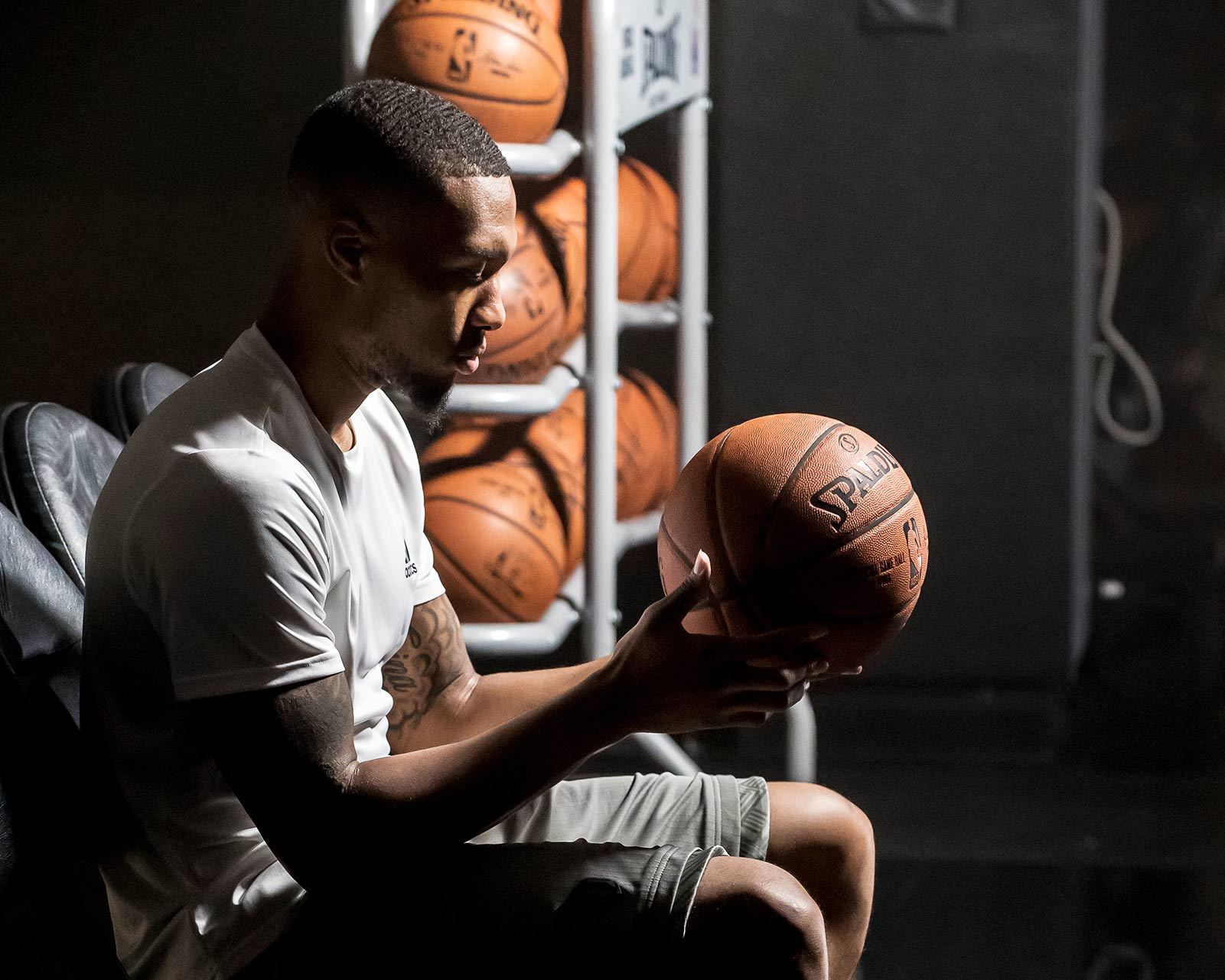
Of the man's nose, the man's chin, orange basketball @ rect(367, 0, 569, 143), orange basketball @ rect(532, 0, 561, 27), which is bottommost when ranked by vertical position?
the man's chin

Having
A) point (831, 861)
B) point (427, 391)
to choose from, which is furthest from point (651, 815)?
point (427, 391)

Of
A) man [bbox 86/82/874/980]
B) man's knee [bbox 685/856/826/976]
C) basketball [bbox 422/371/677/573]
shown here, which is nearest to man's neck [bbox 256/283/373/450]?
man [bbox 86/82/874/980]

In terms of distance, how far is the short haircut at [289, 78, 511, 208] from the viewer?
0.93 m

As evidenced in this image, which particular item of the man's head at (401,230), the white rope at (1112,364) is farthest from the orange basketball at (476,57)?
the white rope at (1112,364)

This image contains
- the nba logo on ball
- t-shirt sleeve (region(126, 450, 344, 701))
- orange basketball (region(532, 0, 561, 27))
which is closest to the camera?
t-shirt sleeve (region(126, 450, 344, 701))

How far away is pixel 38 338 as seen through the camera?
234cm

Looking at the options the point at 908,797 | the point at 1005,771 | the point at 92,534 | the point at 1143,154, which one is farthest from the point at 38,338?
the point at 1143,154

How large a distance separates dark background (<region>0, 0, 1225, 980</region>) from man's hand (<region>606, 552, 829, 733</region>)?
133cm

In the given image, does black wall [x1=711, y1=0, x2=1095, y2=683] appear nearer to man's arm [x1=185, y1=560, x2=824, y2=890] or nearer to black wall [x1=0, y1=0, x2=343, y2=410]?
black wall [x1=0, y1=0, x2=343, y2=410]

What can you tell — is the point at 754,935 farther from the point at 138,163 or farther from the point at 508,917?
the point at 138,163

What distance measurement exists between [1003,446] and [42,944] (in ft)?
5.99

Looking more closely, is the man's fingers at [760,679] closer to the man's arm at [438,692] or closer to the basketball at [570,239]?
the man's arm at [438,692]

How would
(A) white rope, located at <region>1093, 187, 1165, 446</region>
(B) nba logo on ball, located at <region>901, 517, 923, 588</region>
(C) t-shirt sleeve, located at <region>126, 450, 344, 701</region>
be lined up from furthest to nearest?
(A) white rope, located at <region>1093, 187, 1165, 446</region> < (B) nba logo on ball, located at <region>901, 517, 923, 588</region> < (C) t-shirt sleeve, located at <region>126, 450, 344, 701</region>

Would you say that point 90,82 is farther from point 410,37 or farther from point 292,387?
point 292,387
